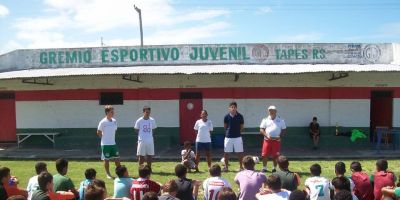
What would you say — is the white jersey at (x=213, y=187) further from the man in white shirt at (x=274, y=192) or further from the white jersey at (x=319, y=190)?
the white jersey at (x=319, y=190)

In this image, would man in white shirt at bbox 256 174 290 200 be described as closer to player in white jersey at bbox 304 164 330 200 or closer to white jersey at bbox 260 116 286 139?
player in white jersey at bbox 304 164 330 200

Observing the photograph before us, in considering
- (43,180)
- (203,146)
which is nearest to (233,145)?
(203,146)

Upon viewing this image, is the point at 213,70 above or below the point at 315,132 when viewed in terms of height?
above

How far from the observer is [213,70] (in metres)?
13.0

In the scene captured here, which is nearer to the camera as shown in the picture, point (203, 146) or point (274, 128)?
point (274, 128)

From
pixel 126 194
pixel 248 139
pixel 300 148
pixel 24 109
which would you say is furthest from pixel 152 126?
pixel 24 109

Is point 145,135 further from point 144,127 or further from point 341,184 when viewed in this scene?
point 341,184

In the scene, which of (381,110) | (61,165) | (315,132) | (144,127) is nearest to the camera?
(61,165)

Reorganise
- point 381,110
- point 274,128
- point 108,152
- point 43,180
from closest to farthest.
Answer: point 43,180
point 108,152
point 274,128
point 381,110

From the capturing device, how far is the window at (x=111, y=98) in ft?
48.1

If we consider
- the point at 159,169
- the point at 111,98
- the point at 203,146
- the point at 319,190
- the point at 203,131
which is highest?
the point at 111,98

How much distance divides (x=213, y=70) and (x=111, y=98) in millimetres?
4042

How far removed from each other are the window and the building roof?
92cm

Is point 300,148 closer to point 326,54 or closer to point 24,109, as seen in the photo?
point 326,54
